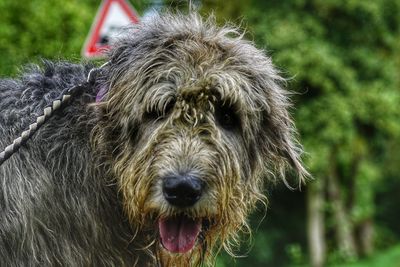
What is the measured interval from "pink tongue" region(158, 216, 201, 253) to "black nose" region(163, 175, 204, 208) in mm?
201

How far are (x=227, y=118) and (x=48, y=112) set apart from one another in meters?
1.04

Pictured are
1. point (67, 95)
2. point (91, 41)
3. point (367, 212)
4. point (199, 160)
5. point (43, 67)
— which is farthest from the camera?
point (367, 212)

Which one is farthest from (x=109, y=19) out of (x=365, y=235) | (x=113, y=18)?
(x=365, y=235)

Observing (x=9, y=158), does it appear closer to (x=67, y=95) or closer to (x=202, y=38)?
(x=67, y=95)

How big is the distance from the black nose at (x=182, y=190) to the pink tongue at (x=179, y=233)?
0.66ft

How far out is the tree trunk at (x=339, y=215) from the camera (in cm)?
2608

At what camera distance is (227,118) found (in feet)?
15.9

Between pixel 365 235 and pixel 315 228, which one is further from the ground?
pixel 365 235

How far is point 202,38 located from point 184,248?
4.08ft

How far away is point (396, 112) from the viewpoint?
21.8 m

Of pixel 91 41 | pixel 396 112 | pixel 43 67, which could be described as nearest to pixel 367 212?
pixel 396 112

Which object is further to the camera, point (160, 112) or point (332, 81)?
point (332, 81)

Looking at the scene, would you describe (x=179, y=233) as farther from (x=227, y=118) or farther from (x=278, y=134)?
(x=278, y=134)

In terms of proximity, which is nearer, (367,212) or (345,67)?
(345,67)
